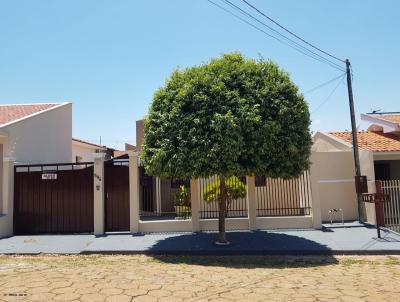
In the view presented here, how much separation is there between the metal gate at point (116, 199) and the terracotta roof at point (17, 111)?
16.2 ft

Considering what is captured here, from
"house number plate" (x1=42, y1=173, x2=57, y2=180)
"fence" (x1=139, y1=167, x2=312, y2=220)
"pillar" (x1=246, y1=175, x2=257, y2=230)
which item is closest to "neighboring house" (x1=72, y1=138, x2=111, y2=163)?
"fence" (x1=139, y1=167, x2=312, y2=220)

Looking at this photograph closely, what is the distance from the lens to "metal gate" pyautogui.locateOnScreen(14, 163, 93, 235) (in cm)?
1280

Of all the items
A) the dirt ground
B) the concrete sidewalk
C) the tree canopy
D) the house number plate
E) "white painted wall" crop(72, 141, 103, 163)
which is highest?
"white painted wall" crop(72, 141, 103, 163)

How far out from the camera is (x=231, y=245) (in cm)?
1048

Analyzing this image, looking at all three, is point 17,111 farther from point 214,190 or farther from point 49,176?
point 214,190

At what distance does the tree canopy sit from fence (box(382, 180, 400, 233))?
4245 mm

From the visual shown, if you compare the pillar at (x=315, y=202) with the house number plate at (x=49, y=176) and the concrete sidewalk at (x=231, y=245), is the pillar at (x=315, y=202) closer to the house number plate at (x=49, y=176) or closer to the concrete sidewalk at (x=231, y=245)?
the concrete sidewalk at (x=231, y=245)

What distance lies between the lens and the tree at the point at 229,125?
30.9 feet

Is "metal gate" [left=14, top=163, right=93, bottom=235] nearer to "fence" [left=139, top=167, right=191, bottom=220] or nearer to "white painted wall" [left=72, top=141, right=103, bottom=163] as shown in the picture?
"fence" [left=139, top=167, right=191, bottom=220]

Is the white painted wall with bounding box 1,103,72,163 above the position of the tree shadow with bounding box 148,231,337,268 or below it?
above

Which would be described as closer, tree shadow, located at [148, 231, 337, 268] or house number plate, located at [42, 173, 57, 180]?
tree shadow, located at [148, 231, 337, 268]

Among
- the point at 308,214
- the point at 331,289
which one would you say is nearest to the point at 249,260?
the point at 331,289

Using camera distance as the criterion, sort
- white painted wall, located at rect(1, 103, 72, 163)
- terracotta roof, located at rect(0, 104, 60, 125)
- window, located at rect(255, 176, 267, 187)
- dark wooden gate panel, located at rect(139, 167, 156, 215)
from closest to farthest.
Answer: white painted wall, located at rect(1, 103, 72, 163)
window, located at rect(255, 176, 267, 187)
dark wooden gate panel, located at rect(139, 167, 156, 215)
terracotta roof, located at rect(0, 104, 60, 125)

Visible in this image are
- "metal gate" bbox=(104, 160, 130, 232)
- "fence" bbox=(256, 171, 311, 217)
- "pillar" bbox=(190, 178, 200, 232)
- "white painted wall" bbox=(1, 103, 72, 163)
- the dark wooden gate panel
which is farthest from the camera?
the dark wooden gate panel
